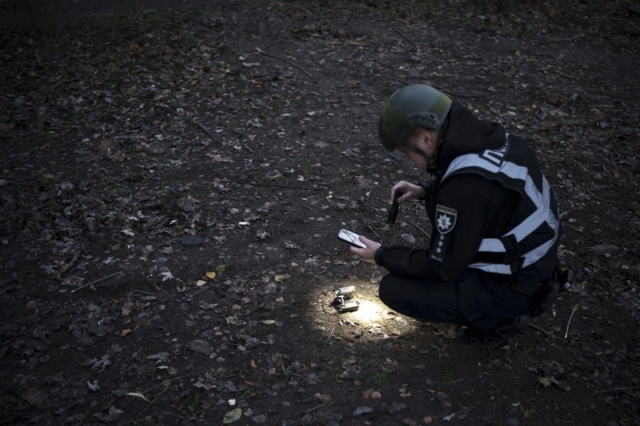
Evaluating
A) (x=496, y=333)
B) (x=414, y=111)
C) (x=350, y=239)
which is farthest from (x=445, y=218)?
(x=496, y=333)

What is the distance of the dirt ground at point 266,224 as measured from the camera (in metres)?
3.48

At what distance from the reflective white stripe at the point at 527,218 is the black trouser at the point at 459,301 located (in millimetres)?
163

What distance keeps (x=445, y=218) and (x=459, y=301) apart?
0.70 meters

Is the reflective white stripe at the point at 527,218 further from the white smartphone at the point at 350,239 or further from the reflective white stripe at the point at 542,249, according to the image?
the white smartphone at the point at 350,239

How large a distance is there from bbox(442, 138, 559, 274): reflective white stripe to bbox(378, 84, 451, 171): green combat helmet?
280 millimetres

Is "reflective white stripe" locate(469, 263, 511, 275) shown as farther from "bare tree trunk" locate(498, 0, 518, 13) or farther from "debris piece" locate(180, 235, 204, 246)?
"bare tree trunk" locate(498, 0, 518, 13)

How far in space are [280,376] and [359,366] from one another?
21.1 inches

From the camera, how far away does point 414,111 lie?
320 cm

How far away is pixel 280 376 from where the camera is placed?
3609 millimetres

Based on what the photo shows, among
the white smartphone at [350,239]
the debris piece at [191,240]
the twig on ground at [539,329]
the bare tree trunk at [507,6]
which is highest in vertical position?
the bare tree trunk at [507,6]

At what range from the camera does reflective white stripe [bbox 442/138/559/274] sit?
306 cm

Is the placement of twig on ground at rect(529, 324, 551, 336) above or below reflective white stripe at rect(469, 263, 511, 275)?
below

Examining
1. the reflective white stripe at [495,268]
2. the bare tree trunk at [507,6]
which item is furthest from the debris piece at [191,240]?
the bare tree trunk at [507,6]

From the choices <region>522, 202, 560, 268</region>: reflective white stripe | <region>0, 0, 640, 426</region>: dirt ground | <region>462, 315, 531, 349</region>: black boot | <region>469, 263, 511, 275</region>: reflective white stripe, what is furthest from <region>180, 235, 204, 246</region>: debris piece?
<region>522, 202, 560, 268</region>: reflective white stripe
